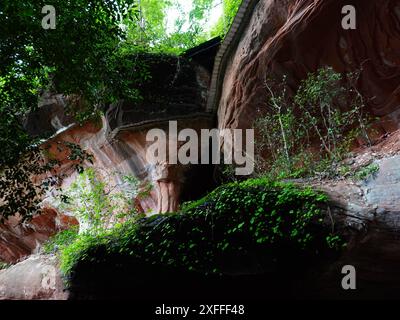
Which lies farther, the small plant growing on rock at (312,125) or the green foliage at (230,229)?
the small plant growing on rock at (312,125)

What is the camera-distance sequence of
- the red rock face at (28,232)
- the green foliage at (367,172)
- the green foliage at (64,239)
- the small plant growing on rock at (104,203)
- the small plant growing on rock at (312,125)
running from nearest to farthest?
the green foliage at (367,172), the small plant growing on rock at (312,125), the small plant growing on rock at (104,203), the green foliage at (64,239), the red rock face at (28,232)

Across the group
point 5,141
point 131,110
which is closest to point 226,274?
point 5,141

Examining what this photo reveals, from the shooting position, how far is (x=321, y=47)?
7.52 m

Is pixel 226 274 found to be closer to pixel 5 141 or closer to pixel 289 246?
pixel 289 246

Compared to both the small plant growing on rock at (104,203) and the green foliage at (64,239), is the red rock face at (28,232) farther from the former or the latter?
the small plant growing on rock at (104,203)

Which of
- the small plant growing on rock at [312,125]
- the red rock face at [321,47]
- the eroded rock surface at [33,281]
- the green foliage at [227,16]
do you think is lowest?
the eroded rock surface at [33,281]

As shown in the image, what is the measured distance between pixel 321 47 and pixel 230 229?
14.1 ft

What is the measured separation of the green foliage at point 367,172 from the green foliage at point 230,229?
0.75 metres

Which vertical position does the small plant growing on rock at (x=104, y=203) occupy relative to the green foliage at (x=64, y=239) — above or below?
above

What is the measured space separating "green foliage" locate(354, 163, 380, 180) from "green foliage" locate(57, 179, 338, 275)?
75 centimetres

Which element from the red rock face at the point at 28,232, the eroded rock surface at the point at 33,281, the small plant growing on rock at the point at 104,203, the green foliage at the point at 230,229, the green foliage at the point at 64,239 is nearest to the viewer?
the green foliage at the point at 230,229

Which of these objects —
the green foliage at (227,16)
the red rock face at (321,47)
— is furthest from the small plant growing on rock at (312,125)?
the green foliage at (227,16)

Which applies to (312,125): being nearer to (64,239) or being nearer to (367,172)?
(367,172)

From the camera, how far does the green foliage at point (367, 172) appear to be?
5.41 m
